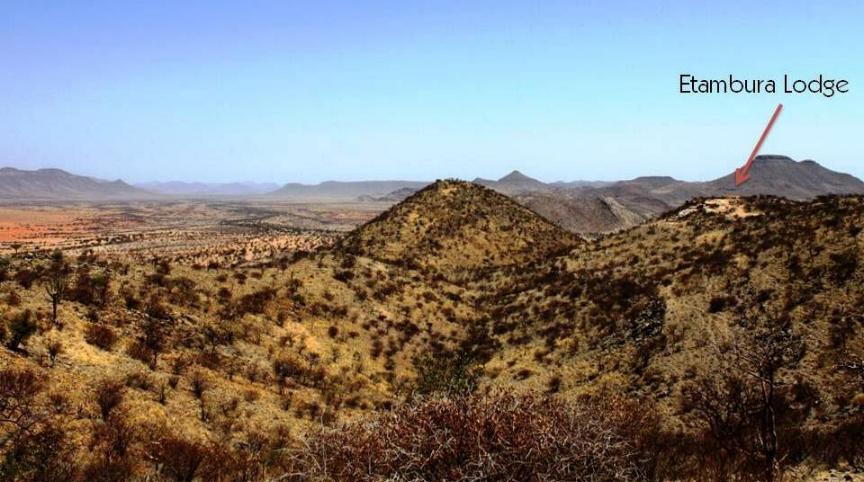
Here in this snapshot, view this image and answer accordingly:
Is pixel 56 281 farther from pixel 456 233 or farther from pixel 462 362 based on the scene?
pixel 456 233

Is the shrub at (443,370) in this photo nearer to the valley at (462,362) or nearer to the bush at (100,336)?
the valley at (462,362)

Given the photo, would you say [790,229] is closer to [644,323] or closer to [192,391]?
[644,323]

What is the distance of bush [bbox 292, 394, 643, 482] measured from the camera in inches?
274

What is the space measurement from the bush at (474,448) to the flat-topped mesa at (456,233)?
2971cm

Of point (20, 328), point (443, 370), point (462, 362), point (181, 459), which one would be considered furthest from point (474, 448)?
point (462, 362)

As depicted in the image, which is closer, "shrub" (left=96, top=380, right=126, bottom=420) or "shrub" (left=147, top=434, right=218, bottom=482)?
"shrub" (left=147, top=434, right=218, bottom=482)

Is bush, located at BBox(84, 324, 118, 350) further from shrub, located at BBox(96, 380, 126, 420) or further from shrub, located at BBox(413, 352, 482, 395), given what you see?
shrub, located at BBox(413, 352, 482, 395)

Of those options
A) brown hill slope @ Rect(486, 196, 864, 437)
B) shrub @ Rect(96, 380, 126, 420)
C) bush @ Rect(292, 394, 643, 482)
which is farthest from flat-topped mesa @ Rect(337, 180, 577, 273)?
bush @ Rect(292, 394, 643, 482)

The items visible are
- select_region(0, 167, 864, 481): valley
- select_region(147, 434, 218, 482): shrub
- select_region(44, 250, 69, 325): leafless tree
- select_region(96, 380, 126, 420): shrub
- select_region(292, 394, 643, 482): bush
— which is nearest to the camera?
select_region(292, 394, 643, 482): bush

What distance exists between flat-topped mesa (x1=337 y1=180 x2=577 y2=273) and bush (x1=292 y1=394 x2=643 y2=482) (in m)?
29.7

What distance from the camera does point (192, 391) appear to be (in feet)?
45.2

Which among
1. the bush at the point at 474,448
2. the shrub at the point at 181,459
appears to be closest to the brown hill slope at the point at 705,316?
the bush at the point at 474,448

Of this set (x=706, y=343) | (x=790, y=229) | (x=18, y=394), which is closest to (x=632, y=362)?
(x=706, y=343)

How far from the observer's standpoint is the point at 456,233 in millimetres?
46969
